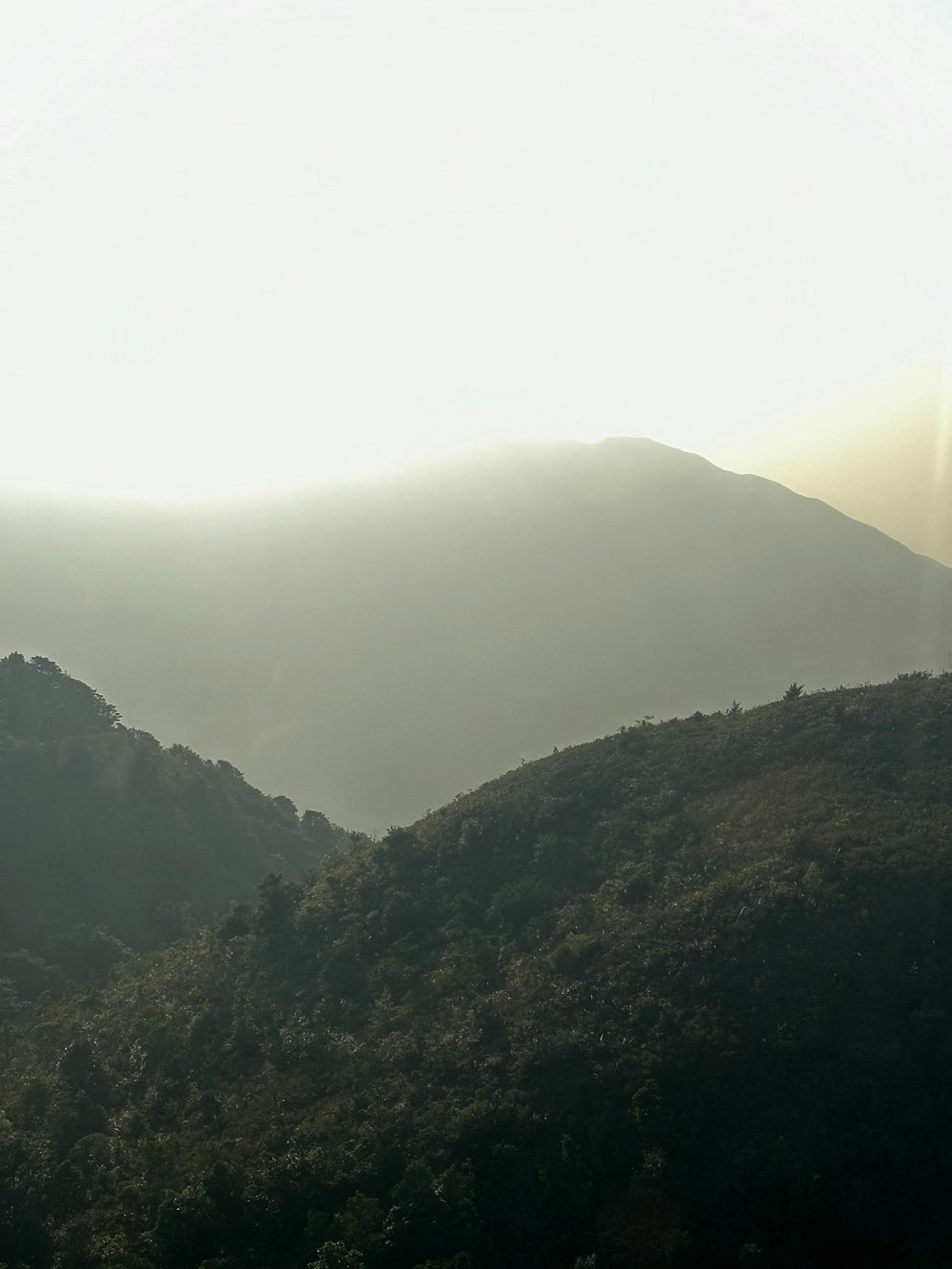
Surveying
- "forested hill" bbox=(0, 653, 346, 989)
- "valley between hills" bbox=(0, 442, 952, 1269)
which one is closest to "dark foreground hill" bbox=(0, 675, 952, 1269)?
"valley between hills" bbox=(0, 442, 952, 1269)

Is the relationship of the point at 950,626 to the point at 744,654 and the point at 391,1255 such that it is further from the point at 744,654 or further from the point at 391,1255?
the point at 391,1255

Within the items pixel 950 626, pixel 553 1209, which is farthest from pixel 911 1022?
pixel 950 626

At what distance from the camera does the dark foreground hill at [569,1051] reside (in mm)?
13617

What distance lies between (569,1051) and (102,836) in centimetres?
3128

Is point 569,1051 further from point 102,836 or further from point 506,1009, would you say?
point 102,836

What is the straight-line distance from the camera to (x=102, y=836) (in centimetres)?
4100

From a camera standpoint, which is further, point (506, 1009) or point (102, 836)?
point (102, 836)

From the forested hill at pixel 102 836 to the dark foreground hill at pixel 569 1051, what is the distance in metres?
7.24

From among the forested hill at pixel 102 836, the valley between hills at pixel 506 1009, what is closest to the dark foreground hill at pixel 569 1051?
the valley between hills at pixel 506 1009

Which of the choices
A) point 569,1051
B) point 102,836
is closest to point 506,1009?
point 569,1051

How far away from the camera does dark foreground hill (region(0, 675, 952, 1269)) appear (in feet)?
44.7

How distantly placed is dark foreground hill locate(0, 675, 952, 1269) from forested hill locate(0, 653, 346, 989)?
7.24 m

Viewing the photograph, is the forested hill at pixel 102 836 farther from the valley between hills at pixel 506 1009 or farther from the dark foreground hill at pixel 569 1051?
the dark foreground hill at pixel 569 1051

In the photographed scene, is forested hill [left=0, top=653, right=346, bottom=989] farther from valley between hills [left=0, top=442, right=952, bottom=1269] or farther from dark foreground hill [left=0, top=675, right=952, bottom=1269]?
dark foreground hill [left=0, top=675, right=952, bottom=1269]
